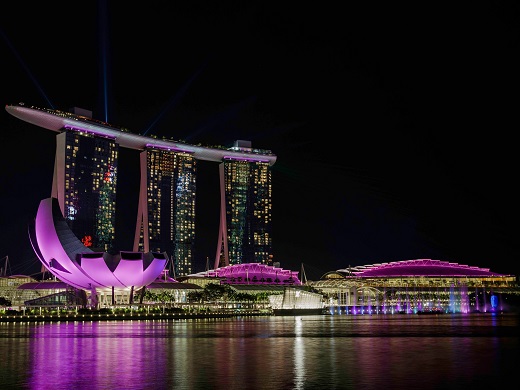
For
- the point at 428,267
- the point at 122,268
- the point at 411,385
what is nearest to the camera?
the point at 411,385

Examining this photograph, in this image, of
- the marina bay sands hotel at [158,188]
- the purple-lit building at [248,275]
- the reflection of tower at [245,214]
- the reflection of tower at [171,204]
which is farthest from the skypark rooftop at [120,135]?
the purple-lit building at [248,275]

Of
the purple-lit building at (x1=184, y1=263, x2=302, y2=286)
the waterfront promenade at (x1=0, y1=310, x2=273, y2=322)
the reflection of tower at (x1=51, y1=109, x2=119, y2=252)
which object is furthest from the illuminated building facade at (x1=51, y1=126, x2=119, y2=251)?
the waterfront promenade at (x1=0, y1=310, x2=273, y2=322)

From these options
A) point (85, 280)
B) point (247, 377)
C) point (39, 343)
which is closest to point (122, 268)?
point (85, 280)

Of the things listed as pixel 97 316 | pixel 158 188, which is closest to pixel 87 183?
pixel 158 188

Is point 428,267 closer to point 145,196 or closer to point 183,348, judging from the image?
point 145,196

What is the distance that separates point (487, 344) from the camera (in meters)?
31.6

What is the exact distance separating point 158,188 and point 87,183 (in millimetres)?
24277

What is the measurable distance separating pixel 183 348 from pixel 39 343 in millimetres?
8682

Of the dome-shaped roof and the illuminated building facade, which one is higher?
the illuminated building facade

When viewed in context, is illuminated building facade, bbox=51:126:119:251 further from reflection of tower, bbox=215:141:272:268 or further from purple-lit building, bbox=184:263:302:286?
reflection of tower, bbox=215:141:272:268

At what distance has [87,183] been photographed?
150500 millimetres

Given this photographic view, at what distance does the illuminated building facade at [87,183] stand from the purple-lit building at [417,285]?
51950 millimetres

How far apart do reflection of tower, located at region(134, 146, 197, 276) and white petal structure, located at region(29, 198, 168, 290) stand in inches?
2962

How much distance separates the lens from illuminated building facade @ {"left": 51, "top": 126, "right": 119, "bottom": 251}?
146 meters
